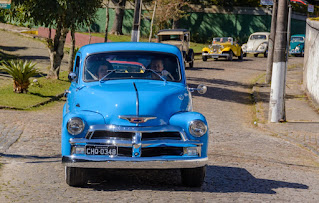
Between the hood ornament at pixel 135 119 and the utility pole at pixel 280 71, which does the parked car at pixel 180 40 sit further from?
the hood ornament at pixel 135 119

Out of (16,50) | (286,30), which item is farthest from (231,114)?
(16,50)

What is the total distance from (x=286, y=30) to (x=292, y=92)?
7.06 m

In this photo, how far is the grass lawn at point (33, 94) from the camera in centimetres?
1670

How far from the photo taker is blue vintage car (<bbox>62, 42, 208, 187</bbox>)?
749 cm

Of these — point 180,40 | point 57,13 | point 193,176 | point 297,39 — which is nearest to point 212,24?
point 297,39

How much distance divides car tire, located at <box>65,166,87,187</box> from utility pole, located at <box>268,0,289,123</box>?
886cm

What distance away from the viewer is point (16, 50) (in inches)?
1342

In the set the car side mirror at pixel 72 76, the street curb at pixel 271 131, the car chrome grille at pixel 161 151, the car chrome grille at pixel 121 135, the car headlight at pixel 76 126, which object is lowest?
the street curb at pixel 271 131

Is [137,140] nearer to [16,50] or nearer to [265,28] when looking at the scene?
[16,50]

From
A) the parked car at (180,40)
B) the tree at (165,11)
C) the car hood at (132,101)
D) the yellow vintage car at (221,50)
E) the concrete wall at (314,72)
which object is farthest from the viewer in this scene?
the tree at (165,11)

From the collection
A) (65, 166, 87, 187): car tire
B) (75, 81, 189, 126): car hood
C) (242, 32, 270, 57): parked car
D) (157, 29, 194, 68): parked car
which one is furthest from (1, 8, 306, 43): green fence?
(65, 166, 87, 187): car tire

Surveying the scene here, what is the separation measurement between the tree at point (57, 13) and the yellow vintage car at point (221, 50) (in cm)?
1552

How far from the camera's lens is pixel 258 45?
1650 inches

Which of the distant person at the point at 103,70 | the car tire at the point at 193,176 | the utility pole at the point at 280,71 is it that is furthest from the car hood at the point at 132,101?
the utility pole at the point at 280,71
